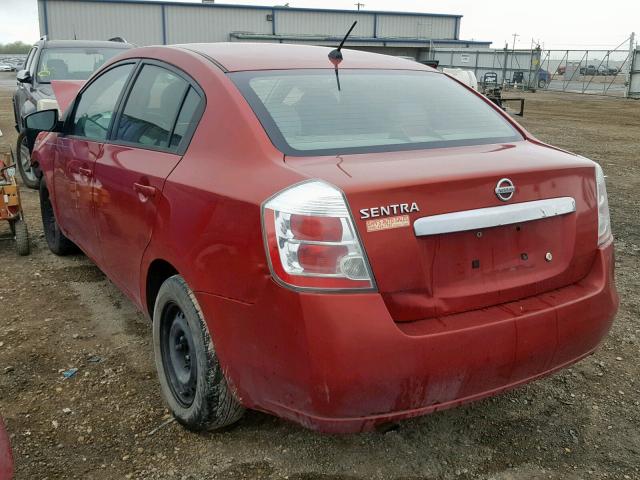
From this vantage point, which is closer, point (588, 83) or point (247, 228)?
point (247, 228)

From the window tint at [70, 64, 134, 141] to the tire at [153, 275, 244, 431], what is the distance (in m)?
1.26

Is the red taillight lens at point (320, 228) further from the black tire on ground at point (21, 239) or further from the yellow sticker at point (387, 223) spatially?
the black tire on ground at point (21, 239)

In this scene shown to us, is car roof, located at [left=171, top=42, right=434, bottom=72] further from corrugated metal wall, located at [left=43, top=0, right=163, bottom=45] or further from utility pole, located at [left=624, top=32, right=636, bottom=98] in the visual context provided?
corrugated metal wall, located at [left=43, top=0, right=163, bottom=45]

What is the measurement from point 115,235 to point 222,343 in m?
1.20

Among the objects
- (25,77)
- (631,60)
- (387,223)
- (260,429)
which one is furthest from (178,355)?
(631,60)

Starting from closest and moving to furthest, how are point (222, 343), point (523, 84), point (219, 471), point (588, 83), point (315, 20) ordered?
point (222, 343)
point (219, 471)
point (588, 83)
point (523, 84)
point (315, 20)

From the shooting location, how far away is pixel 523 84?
3541cm

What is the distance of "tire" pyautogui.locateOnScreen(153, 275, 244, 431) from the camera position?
8.24 ft

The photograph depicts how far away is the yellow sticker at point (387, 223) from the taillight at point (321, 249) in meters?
0.06

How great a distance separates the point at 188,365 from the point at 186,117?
3.58ft

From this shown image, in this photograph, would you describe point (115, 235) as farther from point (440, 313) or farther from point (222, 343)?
point (440, 313)

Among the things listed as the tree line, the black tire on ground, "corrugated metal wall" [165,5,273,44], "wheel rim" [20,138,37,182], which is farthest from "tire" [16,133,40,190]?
the tree line

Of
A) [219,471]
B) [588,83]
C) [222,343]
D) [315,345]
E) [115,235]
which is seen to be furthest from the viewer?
[588,83]

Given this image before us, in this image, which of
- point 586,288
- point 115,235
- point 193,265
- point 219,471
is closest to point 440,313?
point 586,288
